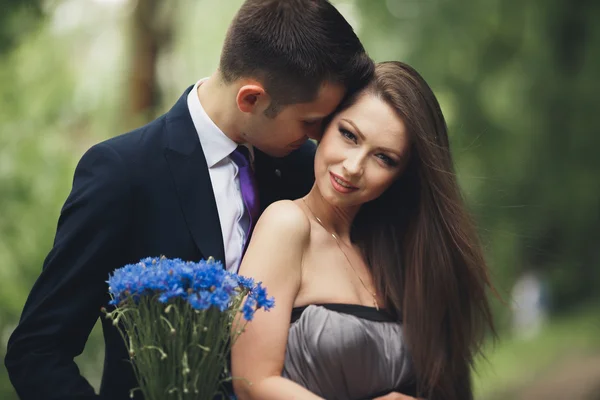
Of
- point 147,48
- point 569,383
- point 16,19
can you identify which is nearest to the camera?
point 16,19

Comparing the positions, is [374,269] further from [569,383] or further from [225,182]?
[569,383]

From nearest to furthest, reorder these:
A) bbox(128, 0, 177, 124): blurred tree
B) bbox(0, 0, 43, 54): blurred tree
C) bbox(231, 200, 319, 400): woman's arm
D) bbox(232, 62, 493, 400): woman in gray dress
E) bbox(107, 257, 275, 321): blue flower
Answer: bbox(107, 257, 275, 321): blue flower, bbox(231, 200, 319, 400): woman's arm, bbox(232, 62, 493, 400): woman in gray dress, bbox(0, 0, 43, 54): blurred tree, bbox(128, 0, 177, 124): blurred tree

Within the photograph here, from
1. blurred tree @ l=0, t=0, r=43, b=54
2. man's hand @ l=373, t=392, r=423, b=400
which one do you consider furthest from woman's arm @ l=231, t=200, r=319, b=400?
blurred tree @ l=0, t=0, r=43, b=54

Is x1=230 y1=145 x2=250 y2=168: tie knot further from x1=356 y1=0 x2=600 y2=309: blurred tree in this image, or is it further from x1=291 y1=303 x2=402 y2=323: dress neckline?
x1=356 y1=0 x2=600 y2=309: blurred tree

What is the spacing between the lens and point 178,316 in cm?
205

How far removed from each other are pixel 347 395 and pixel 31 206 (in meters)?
3.30

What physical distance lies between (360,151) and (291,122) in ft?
0.87

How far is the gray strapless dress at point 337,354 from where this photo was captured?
268 centimetres

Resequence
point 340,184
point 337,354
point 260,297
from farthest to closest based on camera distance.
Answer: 1. point 340,184
2. point 337,354
3. point 260,297

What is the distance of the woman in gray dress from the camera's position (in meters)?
2.64

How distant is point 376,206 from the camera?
3.21m

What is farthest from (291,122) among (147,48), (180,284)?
(147,48)

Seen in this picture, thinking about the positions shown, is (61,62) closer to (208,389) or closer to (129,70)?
(129,70)

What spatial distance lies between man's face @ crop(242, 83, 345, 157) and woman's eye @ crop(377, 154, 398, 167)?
23 centimetres
